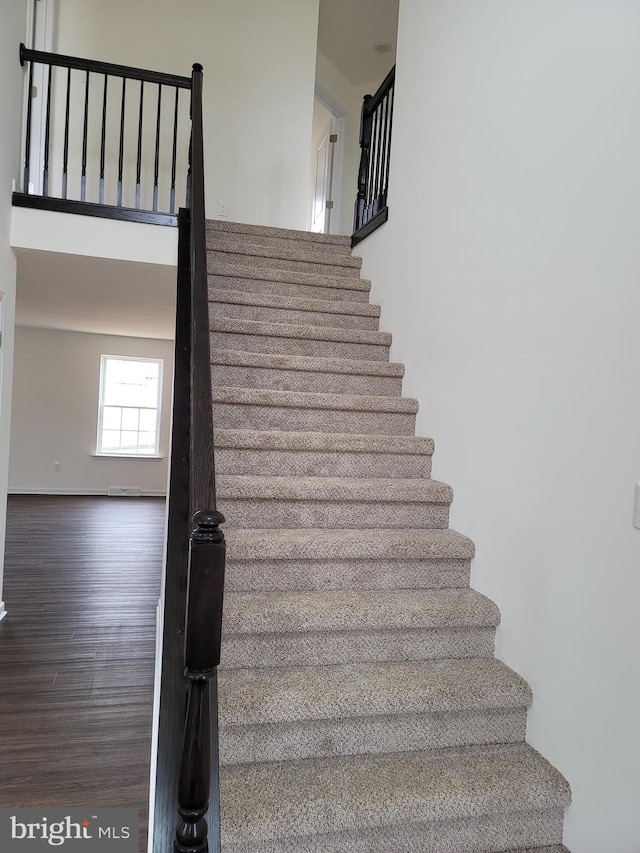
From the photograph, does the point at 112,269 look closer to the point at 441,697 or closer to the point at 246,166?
the point at 246,166

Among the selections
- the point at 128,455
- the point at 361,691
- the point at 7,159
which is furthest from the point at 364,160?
the point at 128,455

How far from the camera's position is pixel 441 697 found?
1.75 metres

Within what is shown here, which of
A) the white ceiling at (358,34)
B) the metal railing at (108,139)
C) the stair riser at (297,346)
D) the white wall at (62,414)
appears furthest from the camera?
the white wall at (62,414)

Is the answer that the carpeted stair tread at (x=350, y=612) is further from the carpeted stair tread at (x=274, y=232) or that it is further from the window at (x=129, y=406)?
the window at (x=129, y=406)

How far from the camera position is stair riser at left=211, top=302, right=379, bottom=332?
3258mm

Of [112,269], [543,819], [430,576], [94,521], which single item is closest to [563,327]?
[430,576]

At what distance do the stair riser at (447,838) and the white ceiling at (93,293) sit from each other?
10.9ft

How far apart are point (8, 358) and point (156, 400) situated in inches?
214

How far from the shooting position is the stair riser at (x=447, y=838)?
1464mm

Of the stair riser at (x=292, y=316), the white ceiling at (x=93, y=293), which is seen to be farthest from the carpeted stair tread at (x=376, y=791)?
the white ceiling at (x=93, y=293)

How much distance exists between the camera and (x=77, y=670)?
125 inches

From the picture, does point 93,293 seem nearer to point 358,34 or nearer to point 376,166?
point 376,166

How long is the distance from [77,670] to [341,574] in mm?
1942

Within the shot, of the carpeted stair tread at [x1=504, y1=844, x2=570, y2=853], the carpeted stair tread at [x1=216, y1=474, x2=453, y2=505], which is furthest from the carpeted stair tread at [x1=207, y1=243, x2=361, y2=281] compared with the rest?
the carpeted stair tread at [x1=504, y1=844, x2=570, y2=853]
